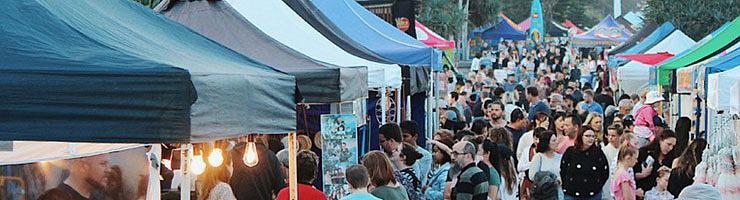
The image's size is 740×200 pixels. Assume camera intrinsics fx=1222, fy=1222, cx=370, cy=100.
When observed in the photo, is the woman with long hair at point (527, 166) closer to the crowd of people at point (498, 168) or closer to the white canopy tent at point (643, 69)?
the crowd of people at point (498, 168)

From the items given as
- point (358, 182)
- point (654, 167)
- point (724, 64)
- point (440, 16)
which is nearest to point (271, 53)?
point (358, 182)

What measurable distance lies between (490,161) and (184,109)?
570 cm

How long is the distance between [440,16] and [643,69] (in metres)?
10.1

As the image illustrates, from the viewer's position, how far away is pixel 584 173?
11.1 meters

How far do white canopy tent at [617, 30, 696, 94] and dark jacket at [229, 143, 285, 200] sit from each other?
1548cm

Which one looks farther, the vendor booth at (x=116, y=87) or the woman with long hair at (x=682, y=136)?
the woman with long hair at (x=682, y=136)

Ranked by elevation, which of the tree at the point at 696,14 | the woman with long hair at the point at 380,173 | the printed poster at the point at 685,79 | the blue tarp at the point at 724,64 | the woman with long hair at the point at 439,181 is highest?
the tree at the point at 696,14

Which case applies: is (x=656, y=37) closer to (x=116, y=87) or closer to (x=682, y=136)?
(x=682, y=136)

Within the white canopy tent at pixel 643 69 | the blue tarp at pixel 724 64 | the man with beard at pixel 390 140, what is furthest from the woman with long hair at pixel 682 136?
the white canopy tent at pixel 643 69

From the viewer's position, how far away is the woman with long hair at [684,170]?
10.7 meters

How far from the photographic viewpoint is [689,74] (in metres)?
14.1

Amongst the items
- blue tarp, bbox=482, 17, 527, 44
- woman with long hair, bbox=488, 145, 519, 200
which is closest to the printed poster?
woman with long hair, bbox=488, 145, 519, 200

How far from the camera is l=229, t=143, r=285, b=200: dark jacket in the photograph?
966 centimetres

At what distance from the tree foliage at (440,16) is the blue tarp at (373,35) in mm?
17129
